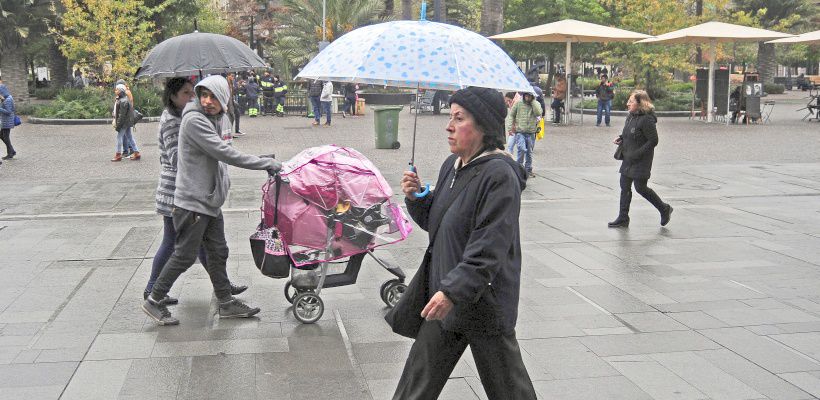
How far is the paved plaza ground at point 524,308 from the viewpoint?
17.0 feet

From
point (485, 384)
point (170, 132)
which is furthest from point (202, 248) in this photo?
point (485, 384)

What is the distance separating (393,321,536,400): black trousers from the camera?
3631mm

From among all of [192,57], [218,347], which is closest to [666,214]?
[192,57]

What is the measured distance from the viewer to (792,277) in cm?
773

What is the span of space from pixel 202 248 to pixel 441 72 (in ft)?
10.4

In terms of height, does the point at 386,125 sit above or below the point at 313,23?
below

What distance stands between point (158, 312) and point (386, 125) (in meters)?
12.1

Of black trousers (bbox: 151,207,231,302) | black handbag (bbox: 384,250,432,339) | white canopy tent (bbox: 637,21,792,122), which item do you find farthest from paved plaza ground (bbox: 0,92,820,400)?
white canopy tent (bbox: 637,21,792,122)

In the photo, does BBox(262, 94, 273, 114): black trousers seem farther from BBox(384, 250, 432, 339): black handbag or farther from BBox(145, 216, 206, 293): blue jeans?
BBox(384, 250, 432, 339): black handbag

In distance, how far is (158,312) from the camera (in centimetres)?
626

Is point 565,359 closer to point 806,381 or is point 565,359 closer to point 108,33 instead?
point 806,381

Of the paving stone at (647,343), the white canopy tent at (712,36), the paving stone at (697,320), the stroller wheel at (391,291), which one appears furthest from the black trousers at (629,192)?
the white canopy tent at (712,36)

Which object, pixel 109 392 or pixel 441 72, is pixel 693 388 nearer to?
pixel 441 72

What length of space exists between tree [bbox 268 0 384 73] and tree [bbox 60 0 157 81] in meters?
13.2
